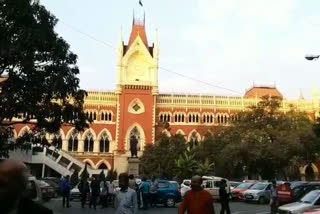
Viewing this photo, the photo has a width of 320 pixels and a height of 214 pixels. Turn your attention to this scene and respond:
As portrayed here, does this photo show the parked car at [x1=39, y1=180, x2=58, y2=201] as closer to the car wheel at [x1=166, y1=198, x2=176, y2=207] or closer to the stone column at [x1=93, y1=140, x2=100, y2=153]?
the car wheel at [x1=166, y1=198, x2=176, y2=207]

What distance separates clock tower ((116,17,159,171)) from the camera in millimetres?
69125

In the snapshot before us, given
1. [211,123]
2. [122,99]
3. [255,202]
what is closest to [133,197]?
[255,202]

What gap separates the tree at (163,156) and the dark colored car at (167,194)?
88.3 feet

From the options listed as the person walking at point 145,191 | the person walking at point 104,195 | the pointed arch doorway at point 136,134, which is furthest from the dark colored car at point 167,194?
the pointed arch doorway at point 136,134

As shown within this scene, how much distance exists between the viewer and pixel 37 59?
15.8m

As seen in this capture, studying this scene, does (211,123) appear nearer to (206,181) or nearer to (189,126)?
(189,126)

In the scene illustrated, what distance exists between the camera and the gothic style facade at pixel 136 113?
226 ft

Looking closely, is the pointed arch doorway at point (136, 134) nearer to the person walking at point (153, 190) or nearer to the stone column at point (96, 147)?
the stone column at point (96, 147)

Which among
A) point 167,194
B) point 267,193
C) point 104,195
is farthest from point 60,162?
point 104,195

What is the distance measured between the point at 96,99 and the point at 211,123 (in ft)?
56.7

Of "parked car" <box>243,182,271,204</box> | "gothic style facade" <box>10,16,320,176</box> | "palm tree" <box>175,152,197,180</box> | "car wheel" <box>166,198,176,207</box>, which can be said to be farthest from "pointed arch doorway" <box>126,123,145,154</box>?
"car wheel" <box>166,198,176,207</box>

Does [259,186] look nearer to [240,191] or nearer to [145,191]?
[240,191]

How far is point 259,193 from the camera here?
1200 inches

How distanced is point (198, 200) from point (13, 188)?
4.95m
